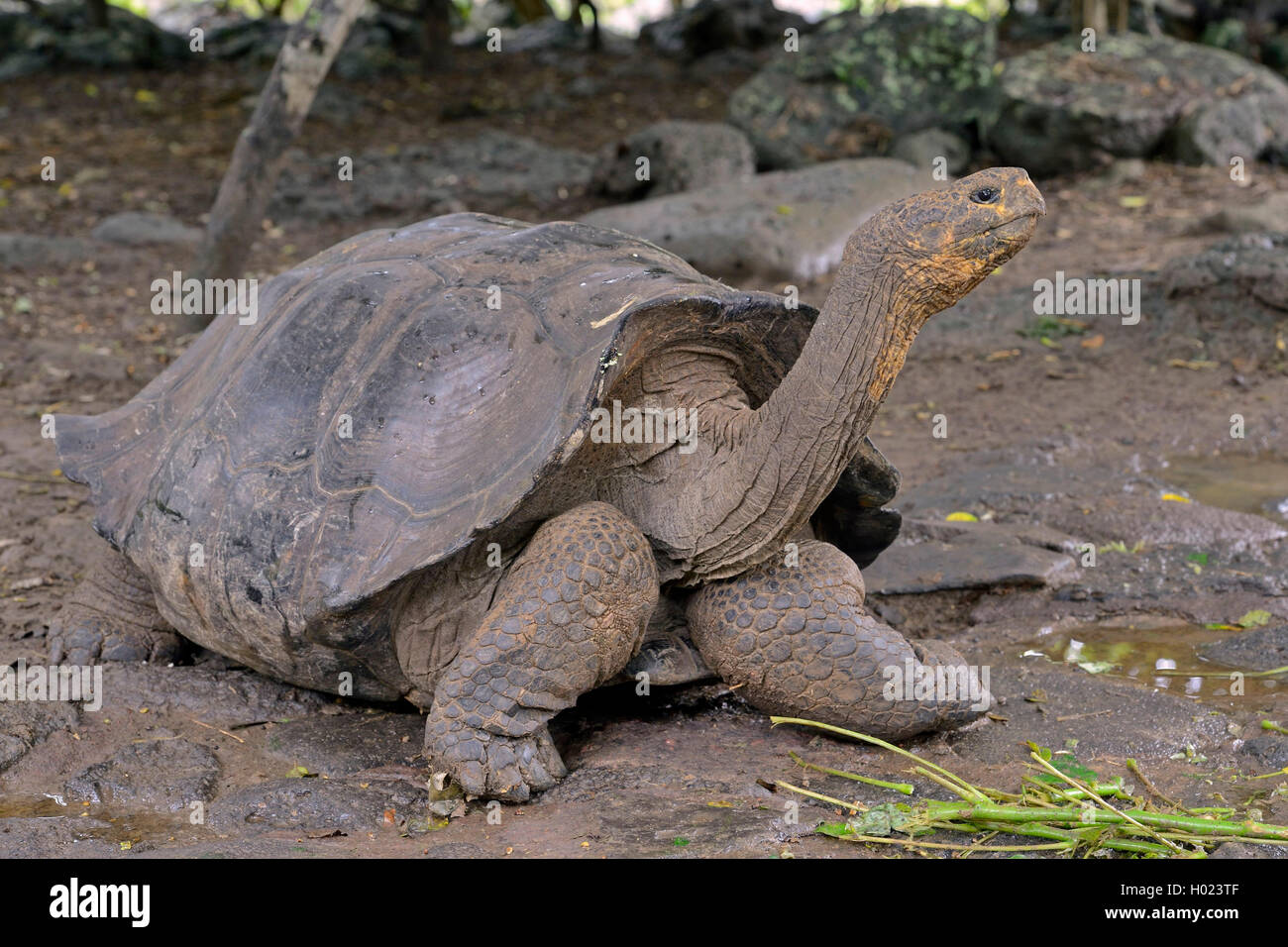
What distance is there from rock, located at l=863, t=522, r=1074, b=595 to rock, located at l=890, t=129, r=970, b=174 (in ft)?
23.2

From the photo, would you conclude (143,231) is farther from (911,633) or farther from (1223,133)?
(1223,133)

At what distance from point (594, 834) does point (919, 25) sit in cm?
→ 1059

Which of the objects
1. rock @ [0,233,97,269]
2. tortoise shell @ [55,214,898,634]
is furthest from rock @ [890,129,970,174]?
tortoise shell @ [55,214,898,634]

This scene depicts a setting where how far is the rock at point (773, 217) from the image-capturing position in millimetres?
8742

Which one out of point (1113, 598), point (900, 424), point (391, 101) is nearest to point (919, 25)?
point (391, 101)

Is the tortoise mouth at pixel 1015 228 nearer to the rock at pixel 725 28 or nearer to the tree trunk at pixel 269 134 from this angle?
the tree trunk at pixel 269 134

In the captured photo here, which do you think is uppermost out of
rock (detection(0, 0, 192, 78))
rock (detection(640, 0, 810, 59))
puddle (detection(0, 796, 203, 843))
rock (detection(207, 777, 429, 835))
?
rock (detection(640, 0, 810, 59))

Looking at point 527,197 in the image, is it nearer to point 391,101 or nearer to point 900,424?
point 391,101

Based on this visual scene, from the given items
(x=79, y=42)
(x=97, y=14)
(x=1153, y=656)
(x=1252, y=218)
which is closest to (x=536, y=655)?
(x=1153, y=656)

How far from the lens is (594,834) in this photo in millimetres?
2934

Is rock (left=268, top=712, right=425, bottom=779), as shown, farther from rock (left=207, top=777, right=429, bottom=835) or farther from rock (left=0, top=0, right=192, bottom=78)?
rock (left=0, top=0, right=192, bottom=78)

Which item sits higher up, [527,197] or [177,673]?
[527,197]

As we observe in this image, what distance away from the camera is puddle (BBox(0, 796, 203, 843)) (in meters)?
3.10

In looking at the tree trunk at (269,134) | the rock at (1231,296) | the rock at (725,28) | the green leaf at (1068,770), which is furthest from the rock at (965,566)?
the rock at (725,28)
